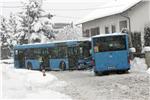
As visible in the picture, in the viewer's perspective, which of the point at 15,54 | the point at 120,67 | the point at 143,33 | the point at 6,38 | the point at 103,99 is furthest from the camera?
the point at 6,38

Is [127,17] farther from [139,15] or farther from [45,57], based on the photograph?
[45,57]

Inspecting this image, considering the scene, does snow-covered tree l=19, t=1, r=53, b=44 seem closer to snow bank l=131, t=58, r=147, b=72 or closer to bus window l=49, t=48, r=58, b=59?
bus window l=49, t=48, r=58, b=59

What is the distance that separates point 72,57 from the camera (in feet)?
127

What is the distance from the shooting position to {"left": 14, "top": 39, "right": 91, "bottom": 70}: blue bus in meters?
38.2

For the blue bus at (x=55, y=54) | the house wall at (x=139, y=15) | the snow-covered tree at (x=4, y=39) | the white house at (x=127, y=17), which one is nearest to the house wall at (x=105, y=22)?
the white house at (x=127, y=17)

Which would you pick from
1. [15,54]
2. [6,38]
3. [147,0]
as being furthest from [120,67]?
[6,38]

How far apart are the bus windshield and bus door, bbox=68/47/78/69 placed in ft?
28.1

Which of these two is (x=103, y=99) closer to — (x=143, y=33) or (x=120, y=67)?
(x=120, y=67)

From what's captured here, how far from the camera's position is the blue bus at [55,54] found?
38250mm

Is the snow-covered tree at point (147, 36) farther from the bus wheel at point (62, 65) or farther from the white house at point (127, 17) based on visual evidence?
the bus wheel at point (62, 65)

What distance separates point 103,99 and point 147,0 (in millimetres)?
28133

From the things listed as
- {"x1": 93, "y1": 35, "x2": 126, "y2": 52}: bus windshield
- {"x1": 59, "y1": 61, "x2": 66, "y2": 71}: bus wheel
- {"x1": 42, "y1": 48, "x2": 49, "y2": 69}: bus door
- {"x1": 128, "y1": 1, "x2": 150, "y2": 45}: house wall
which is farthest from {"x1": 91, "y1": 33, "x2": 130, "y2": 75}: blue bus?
{"x1": 128, "y1": 1, "x2": 150, "y2": 45}: house wall

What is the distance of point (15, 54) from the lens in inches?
1831

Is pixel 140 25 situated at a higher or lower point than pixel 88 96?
higher
